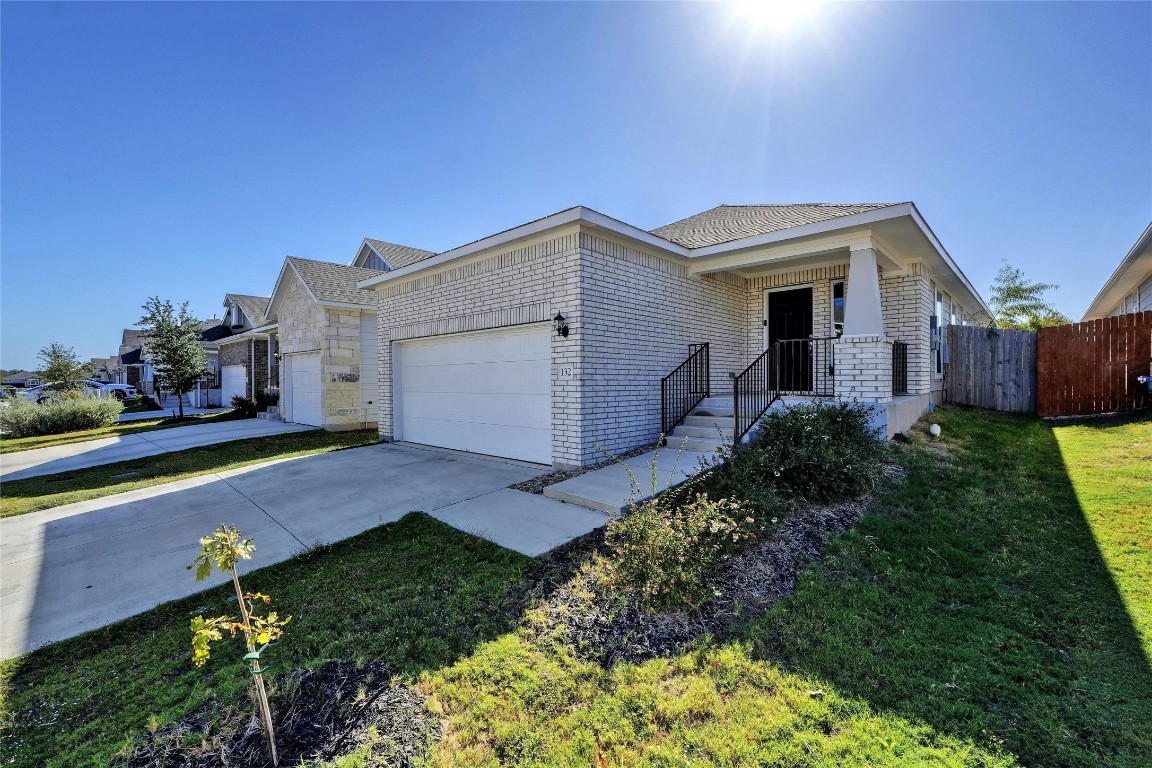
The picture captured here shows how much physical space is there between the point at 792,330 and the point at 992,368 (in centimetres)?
605

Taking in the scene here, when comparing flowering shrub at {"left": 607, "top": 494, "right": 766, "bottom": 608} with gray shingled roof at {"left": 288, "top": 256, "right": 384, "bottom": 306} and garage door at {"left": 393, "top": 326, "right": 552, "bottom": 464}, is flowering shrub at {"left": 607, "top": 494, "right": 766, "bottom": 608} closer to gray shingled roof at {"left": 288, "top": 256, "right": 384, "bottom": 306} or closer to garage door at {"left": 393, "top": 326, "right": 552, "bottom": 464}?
garage door at {"left": 393, "top": 326, "right": 552, "bottom": 464}

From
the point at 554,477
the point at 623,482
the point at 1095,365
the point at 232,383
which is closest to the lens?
the point at 623,482

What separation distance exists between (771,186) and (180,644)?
13717 millimetres

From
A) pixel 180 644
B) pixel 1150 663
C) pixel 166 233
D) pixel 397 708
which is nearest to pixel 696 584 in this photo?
pixel 397 708

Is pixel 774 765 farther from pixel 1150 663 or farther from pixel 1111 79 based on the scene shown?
pixel 1111 79

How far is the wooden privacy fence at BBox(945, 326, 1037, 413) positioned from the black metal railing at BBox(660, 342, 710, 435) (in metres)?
8.02

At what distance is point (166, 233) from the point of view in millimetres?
14875

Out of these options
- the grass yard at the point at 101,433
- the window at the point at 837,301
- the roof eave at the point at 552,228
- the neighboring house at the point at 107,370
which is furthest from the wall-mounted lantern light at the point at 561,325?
the neighboring house at the point at 107,370

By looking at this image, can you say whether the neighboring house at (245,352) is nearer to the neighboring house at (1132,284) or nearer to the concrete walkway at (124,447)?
the concrete walkway at (124,447)

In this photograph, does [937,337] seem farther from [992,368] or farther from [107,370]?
[107,370]

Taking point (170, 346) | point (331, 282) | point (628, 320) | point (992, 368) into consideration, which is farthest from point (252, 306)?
point (992, 368)

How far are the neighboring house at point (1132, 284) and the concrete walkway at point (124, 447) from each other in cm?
2054

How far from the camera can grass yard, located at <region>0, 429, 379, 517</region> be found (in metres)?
6.47

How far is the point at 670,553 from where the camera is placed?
3357mm
